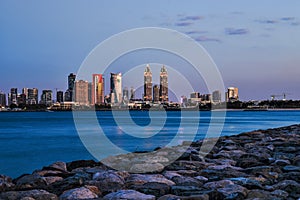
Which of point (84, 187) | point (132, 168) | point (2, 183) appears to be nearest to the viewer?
point (84, 187)

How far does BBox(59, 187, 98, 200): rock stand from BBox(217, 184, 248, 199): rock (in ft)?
4.82

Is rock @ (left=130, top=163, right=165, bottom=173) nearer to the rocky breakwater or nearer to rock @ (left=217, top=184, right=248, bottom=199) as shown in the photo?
the rocky breakwater

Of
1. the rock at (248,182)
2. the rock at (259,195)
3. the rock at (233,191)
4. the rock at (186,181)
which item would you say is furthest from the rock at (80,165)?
the rock at (259,195)

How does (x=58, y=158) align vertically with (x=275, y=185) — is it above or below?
below

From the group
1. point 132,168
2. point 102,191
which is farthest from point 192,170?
point 102,191

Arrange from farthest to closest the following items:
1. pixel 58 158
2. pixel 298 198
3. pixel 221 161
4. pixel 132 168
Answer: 1. pixel 58 158
2. pixel 221 161
3. pixel 132 168
4. pixel 298 198

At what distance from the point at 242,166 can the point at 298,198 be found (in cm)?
239

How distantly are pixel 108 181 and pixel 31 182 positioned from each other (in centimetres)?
105

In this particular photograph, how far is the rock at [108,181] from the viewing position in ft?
17.8

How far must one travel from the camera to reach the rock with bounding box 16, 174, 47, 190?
18.3 ft

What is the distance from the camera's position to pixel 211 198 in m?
4.89

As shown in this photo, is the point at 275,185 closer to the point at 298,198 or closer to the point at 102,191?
the point at 298,198

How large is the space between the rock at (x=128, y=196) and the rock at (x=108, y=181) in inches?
11.5

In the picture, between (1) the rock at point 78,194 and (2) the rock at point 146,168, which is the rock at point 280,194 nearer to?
(1) the rock at point 78,194
